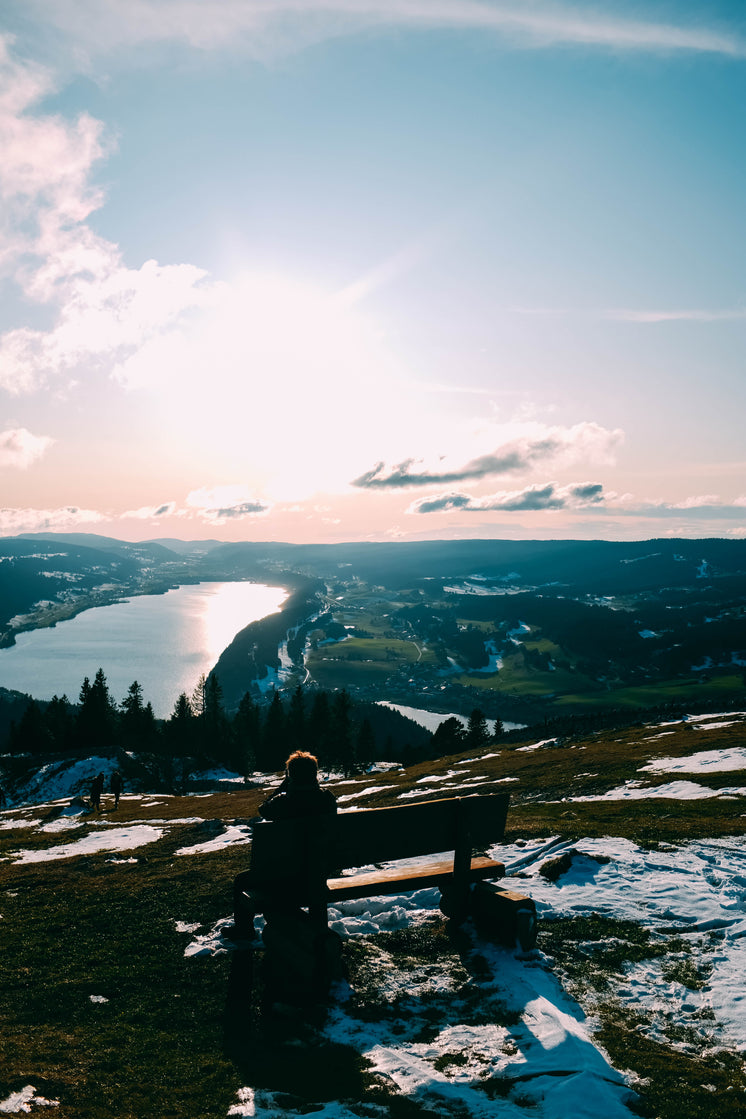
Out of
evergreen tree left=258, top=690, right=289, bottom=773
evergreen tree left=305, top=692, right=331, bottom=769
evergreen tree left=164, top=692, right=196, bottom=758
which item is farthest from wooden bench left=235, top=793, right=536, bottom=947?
evergreen tree left=164, top=692, right=196, bottom=758

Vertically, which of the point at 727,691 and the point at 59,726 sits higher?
the point at 59,726

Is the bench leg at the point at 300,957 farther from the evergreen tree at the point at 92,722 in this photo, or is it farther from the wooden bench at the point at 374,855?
the evergreen tree at the point at 92,722

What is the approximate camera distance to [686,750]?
103ft

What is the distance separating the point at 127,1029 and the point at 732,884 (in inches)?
393

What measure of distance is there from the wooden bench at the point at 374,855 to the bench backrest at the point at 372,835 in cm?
1

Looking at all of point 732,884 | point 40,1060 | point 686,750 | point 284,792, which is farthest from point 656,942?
point 686,750

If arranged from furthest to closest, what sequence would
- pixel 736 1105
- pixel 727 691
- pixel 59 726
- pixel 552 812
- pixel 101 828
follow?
pixel 727 691 → pixel 59 726 → pixel 101 828 → pixel 552 812 → pixel 736 1105

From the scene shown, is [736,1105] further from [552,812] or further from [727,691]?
[727,691]

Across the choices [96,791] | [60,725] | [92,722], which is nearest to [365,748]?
[92,722]

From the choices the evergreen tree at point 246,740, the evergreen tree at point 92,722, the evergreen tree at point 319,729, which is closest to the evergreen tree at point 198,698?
the evergreen tree at point 246,740

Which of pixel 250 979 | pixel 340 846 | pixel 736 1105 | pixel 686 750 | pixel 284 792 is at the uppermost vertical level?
pixel 284 792

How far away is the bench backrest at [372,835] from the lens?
8109 mm

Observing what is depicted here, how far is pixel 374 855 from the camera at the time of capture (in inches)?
345

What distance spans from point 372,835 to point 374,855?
1.02 ft
